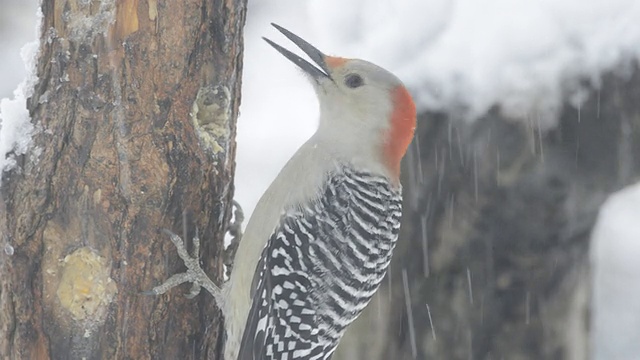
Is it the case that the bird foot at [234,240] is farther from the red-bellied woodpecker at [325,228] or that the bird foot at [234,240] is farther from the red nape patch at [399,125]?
the red nape patch at [399,125]

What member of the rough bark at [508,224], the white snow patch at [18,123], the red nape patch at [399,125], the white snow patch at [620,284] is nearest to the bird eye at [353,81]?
the red nape patch at [399,125]

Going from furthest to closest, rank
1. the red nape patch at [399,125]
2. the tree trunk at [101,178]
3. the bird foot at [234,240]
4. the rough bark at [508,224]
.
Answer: the rough bark at [508,224]
the bird foot at [234,240]
the red nape patch at [399,125]
the tree trunk at [101,178]

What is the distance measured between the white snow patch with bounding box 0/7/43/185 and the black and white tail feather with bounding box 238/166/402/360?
1.10 metres

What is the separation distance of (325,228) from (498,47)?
2.06 m

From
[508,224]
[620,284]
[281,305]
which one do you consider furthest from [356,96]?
[620,284]

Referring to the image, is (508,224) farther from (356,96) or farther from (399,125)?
(356,96)

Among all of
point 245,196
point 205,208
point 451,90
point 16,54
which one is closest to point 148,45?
point 205,208

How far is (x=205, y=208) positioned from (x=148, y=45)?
2.29 feet

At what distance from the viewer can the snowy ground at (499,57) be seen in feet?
15.4

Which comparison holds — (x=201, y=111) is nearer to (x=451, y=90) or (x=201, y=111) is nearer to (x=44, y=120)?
(x=44, y=120)

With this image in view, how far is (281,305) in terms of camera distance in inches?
138

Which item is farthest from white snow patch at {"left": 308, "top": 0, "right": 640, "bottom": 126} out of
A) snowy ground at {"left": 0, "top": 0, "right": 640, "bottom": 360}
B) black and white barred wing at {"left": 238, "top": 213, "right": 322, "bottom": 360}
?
black and white barred wing at {"left": 238, "top": 213, "right": 322, "bottom": 360}

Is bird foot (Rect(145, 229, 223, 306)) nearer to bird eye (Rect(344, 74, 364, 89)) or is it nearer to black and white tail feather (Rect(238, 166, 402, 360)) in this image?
black and white tail feather (Rect(238, 166, 402, 360))

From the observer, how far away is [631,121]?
4641 millimetres
